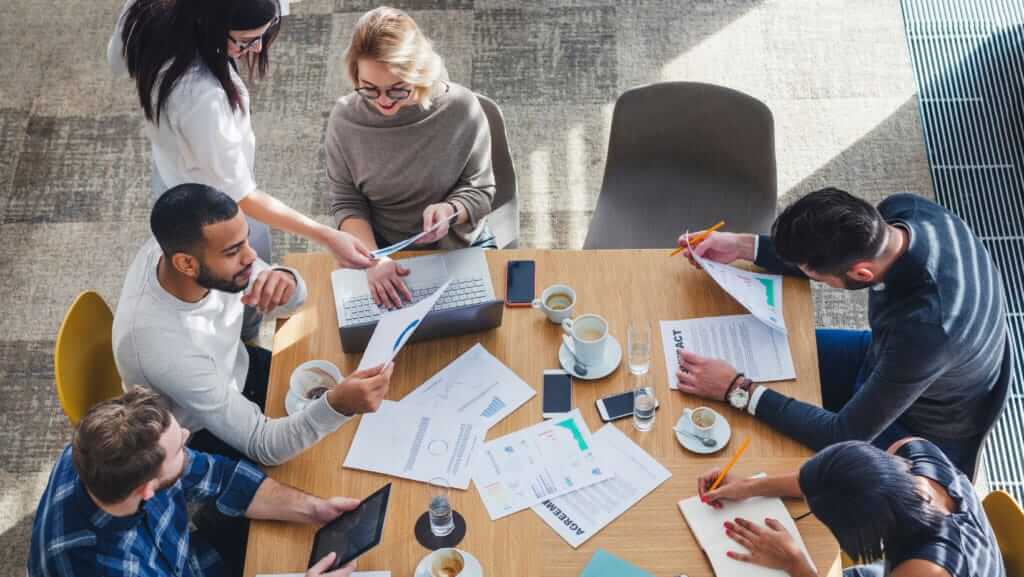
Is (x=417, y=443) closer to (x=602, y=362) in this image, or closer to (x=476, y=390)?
(x=476, y=390)

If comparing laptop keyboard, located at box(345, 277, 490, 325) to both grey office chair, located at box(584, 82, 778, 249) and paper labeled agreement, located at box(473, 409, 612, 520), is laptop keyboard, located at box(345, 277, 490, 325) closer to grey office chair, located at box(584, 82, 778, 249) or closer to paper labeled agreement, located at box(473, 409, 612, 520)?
paper labeled agreement, located at box(473, 409, 612, 520)

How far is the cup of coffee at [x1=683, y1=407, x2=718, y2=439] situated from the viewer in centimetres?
229

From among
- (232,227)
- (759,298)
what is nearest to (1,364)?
(232,227)

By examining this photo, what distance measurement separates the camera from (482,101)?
307cm

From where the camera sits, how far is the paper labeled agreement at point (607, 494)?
217 centimetres

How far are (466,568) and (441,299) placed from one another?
0.77 metres

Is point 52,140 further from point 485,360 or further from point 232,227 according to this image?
point 485,360

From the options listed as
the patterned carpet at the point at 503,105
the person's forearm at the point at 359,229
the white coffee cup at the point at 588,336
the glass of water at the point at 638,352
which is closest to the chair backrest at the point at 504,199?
the person's forearm at the point at 359,229

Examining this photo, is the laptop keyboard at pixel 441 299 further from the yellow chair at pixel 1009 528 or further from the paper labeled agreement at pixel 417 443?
the yellow chair at pixel 1009 528

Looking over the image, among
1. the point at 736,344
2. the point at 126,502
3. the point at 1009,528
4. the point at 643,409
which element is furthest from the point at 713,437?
the point at 126,502

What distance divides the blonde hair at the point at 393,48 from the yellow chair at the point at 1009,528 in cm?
179

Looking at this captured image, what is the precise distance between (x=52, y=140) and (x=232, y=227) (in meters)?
2.37

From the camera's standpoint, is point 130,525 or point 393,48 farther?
point 393,48

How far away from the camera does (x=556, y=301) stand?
2.57m
